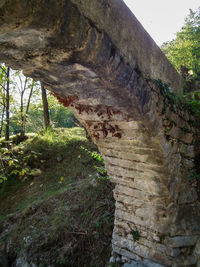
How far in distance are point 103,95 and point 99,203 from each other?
136 inches

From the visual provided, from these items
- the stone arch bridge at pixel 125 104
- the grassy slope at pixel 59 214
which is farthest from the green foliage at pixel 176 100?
the grassy slope at pixel 59 214

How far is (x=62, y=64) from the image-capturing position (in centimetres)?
139

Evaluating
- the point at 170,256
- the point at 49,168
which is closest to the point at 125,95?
the point at 170,256

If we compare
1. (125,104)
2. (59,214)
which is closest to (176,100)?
(125,104)

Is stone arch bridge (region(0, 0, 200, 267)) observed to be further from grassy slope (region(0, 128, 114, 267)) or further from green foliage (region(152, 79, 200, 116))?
grassy slope (region(0, 128, 114, 267))

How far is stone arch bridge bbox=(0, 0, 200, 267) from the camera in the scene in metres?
1.12

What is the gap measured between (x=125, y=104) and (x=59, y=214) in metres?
3.97

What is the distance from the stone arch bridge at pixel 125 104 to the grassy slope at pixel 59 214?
2.72 ft

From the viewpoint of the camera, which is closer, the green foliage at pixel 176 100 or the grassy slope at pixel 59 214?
the green foliage at pixel 176 100

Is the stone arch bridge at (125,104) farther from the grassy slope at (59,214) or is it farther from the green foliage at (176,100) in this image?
the grassy slope at (59,214)

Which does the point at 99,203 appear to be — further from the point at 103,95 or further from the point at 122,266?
the point at 103,95

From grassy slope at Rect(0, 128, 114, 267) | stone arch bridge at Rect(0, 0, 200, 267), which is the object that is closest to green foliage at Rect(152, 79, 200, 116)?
stone arch bridge at Rect(0, 0, 200, 267)

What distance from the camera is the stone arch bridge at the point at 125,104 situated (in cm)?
112

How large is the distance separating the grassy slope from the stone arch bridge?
830 mm
